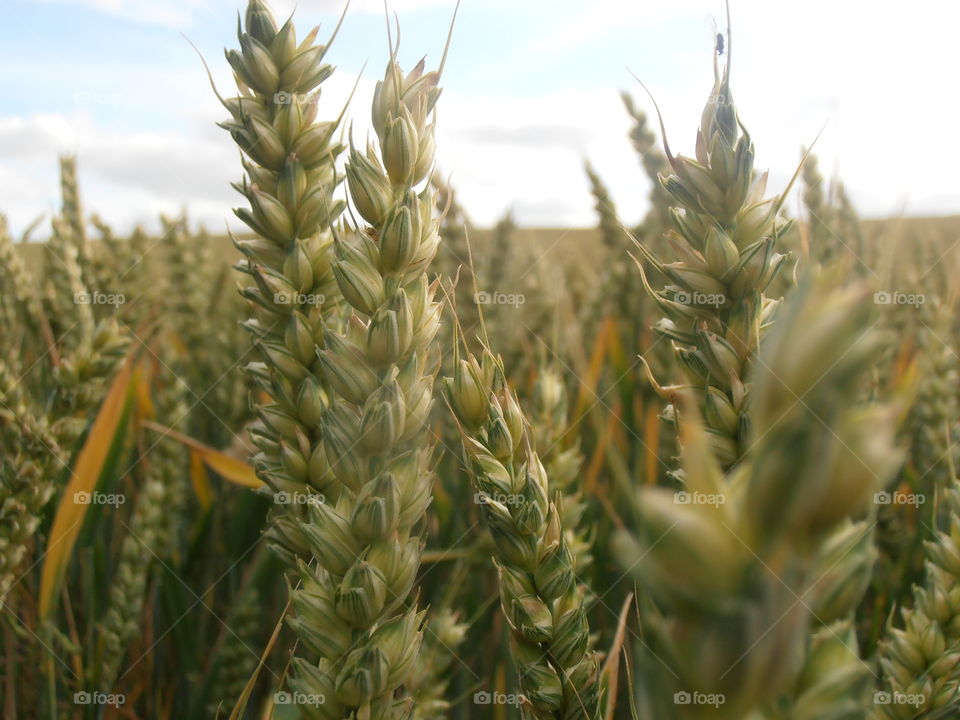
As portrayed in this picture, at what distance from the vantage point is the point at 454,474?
164 cm

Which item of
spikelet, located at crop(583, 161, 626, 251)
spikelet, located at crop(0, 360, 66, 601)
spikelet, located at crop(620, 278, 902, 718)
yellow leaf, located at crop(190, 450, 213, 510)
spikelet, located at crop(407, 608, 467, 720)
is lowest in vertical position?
spikelet, located at crop(407, 608, 467, 720)

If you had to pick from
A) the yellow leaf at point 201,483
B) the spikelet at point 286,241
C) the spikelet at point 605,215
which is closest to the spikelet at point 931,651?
the spikelet at point 286,241

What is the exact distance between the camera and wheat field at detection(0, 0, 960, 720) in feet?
0.73

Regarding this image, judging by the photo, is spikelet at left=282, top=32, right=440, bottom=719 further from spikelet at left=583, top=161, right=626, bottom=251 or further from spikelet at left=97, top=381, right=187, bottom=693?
spikelet at left=583, top=161, right=626, bottom=251

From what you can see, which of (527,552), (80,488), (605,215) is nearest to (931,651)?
(527,552)

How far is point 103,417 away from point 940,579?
1.25m

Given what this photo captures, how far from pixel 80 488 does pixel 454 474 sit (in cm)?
74

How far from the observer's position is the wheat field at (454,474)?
222mm

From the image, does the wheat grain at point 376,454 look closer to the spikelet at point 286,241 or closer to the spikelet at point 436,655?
the spikelet at point 286,241

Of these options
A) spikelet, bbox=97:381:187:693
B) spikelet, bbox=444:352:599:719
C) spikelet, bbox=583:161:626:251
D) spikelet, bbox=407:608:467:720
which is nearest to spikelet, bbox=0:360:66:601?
spikelet, bbox=97:381:187:693

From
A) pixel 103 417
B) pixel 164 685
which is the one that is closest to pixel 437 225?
pixel 103 417

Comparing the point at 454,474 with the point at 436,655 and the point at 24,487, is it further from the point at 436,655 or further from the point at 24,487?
the point at 24,487

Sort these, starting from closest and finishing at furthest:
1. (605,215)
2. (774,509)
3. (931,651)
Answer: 1. (774,509)
2. (931,651)
3. (605,215)

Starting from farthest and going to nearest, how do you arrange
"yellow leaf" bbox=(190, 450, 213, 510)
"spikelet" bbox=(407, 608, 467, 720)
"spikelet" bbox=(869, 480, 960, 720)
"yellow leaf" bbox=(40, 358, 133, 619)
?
"yellow leaf" bbox=(190, 450, 213, 510) < "yellow leaf" bbox=(40, 358, 133, 619) < "spikelet" bbox=(407, 608, 467, 720) < "spikelet" bbox=(869, 480, 960, 720)
